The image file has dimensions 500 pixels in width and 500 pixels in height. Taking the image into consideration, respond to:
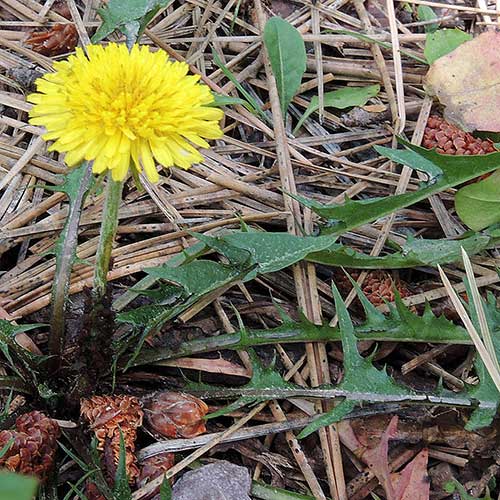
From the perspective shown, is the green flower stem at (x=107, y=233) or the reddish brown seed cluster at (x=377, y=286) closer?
the green flower stem at (x=107, y=233)

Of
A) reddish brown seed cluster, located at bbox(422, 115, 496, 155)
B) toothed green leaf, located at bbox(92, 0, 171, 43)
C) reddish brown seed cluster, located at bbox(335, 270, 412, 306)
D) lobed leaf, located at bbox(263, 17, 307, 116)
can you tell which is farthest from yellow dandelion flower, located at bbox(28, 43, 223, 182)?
reddish brown seed cluster, located at bbox(422, 115, 496, 155)

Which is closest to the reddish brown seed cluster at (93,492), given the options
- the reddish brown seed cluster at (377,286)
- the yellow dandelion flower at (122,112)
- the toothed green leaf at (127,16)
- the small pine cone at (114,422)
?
the small pine cone at (114,422)

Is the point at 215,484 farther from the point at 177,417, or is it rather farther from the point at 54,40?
the point at 54,40

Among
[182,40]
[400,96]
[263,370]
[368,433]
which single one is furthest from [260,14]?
[368,433]

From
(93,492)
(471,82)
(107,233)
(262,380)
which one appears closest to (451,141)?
(471,82)

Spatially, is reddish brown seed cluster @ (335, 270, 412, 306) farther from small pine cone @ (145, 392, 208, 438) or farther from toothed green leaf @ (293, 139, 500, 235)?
small pine cone @ (145, 392, 208, 438)

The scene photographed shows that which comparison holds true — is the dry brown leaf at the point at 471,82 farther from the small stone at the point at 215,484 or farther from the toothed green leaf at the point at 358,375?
the small stone at the point at 215,484
